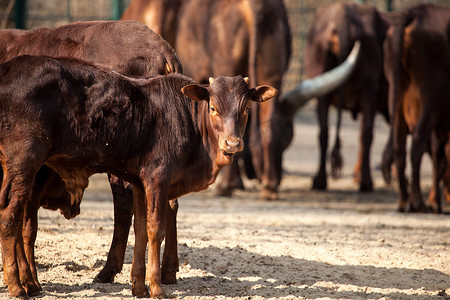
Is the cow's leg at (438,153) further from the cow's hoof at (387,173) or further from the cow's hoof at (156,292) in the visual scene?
the cow's hoof at (156,292)

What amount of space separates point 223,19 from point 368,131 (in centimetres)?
331

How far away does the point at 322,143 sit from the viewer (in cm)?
1187

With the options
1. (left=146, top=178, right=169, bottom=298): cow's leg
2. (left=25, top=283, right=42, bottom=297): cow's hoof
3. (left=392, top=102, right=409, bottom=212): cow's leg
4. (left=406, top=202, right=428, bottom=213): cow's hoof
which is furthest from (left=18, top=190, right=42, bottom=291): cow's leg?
(left=406, top=202, right=428, bottom=213): cow's hoof

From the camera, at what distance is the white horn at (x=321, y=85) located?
11195mm

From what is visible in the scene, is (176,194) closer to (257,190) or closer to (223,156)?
(223,156)

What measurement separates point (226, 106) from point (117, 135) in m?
0.74

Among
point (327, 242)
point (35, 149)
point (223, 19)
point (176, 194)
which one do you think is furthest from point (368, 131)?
point (35, 149)

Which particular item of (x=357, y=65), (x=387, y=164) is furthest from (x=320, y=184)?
(x=357, y=65)

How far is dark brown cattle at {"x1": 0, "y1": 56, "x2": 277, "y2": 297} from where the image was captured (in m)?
4.56

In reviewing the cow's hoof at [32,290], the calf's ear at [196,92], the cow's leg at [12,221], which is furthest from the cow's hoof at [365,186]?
the cow's leg at [12,221]

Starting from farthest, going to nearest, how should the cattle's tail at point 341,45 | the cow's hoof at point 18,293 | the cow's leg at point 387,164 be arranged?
the cow's leg at point 387,164 < the cattle's tail at point 341,45 < the cow's hoof at point 18,293

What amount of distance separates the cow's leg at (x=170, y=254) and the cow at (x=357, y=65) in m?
6.45

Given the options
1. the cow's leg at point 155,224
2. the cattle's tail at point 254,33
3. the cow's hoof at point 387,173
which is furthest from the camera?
the cow's hoof at point 387,173

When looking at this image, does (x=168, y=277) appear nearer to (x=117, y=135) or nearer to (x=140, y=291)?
(x=140, y=291)
